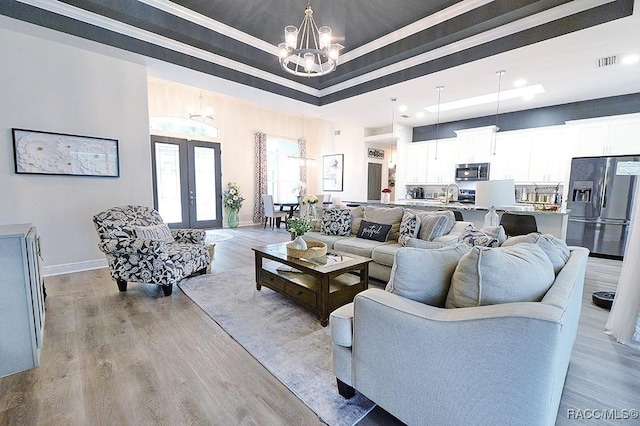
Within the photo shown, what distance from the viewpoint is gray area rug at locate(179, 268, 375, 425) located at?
→ 160 centimetres

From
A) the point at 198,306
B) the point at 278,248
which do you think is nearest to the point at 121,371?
the point at 198,306

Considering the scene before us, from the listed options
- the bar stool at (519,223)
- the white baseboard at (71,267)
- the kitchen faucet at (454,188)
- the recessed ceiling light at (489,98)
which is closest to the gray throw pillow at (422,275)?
the bar stool at (519,223)

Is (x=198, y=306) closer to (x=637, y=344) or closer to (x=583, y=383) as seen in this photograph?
(x=583, y=383)

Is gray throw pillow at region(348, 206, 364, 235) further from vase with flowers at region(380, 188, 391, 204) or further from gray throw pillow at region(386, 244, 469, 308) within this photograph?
gray throw pillow at region(386, 244, 469, 308)

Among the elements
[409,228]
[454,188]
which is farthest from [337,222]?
[454,188]

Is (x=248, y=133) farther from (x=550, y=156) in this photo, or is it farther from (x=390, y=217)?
(x=550, y=156)

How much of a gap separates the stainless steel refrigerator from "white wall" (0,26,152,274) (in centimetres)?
757

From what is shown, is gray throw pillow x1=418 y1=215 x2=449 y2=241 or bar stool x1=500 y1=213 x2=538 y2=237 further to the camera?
bar stool x1=500 y1=213 x2=538 y2=237

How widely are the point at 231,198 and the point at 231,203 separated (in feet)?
0.48

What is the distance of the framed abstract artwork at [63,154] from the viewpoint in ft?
11.3

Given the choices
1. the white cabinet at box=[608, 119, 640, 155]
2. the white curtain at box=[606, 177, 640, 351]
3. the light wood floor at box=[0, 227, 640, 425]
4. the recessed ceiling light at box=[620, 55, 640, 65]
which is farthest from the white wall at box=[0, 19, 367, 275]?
the white cabinet at box=[608, 119, 640, 155]

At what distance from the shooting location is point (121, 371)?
6.10ft

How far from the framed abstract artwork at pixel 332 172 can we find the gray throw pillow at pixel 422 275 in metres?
7.71

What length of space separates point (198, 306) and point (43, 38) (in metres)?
3.88
